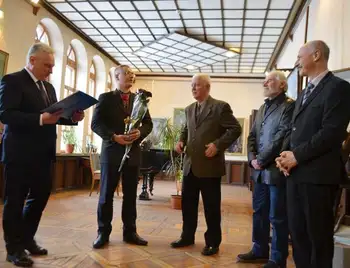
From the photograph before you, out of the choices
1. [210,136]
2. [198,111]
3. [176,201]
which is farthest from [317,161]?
[176,201]

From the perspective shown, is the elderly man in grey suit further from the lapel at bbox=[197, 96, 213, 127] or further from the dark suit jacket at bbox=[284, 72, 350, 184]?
the dark suit jacket at bbox=[284, 72, 350, 184]

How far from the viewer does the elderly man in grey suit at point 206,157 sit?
295cm

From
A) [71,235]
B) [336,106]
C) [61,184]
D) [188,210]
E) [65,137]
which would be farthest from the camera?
[65,137]

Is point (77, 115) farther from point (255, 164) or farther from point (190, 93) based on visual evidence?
point (190, 93)

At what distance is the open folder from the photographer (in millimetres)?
2373

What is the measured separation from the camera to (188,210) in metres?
3.13

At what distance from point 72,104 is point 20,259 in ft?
3.66

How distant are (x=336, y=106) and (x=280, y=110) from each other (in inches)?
32.1

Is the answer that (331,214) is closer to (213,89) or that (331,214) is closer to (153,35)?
(153,35)

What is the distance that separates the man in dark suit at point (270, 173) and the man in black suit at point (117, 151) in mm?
995

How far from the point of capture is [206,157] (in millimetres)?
2955

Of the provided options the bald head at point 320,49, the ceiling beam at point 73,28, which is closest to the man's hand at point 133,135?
the bald head at point 320,49

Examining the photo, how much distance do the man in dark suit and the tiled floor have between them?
11.0 inches

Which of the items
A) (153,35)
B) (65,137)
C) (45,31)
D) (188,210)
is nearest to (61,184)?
(65,137)
